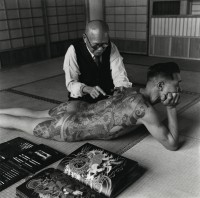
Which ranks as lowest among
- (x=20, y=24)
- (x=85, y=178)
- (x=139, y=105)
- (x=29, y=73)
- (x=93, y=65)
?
(x=29, y=73)

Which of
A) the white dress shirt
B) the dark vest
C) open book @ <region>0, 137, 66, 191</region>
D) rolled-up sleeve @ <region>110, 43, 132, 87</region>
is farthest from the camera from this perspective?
rolled-up sleeve @ <region>110, 43, 132, 87</region>

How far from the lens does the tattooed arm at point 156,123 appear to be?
203 cm

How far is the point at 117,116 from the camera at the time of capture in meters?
2.19

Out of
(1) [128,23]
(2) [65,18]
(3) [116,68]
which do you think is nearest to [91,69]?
(3) [116,68]

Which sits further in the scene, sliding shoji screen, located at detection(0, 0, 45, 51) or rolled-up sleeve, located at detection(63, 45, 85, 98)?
sliding shoji screen, located at detection(0, 0, 45, 51)

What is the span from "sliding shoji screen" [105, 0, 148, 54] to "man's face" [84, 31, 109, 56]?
4224mm

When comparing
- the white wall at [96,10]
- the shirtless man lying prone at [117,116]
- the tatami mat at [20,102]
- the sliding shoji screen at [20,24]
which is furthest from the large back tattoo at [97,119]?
the white wall at [96,10]

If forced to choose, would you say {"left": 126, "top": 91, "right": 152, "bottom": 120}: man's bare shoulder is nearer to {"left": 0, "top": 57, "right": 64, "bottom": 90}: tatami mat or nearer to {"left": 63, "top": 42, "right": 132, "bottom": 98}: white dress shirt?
{"left": 63, "top": 42, "right": 132, "bottom": 98}: white dress shirt

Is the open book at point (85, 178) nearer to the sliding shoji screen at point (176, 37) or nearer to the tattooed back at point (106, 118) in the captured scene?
the tattooed back at point (106, 118)

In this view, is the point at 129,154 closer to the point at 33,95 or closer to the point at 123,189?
the point at 123,189

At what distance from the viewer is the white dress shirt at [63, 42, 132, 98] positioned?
2.72 meters

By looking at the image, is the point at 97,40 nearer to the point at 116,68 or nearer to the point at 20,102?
the point at 116,68

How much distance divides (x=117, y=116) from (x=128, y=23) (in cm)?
520

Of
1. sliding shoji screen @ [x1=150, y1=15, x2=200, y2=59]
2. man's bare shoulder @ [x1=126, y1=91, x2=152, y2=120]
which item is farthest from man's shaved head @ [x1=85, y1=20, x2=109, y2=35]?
sliding shoji screen @ [x1=150, y1=15, x2=200, y2=59]
